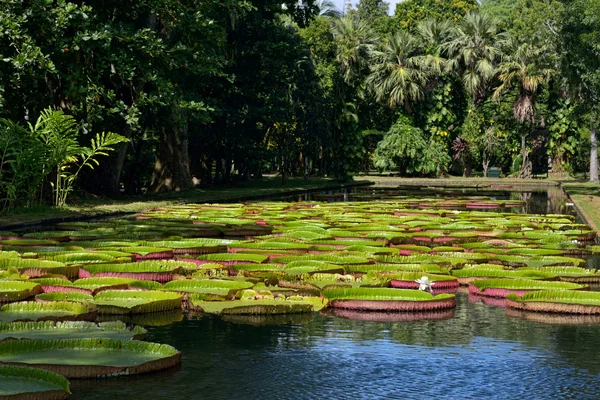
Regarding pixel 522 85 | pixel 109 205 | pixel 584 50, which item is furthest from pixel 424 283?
pixel 522 85

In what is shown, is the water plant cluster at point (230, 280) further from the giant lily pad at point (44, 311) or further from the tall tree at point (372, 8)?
the tall tree at point (372, 8)

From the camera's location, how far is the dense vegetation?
74.2 ft

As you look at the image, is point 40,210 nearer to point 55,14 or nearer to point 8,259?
point 55,14

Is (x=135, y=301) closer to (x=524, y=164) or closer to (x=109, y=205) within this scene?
(x=109, y=205)

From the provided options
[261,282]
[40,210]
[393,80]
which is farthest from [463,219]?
[393,80]

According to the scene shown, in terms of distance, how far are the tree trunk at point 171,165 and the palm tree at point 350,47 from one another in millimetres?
25160

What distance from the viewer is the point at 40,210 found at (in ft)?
68.6

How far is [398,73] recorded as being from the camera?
2363 inches

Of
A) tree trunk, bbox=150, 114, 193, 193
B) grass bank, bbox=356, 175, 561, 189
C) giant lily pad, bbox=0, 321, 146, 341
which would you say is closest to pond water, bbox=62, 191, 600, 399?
giant lily pad, bbox=0, 321, 146, 341

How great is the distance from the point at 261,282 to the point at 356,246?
3.60 meters

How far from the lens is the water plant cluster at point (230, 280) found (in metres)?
6.64

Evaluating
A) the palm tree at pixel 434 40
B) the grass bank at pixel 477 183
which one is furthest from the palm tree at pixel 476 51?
the grass bank at pixel 477 183

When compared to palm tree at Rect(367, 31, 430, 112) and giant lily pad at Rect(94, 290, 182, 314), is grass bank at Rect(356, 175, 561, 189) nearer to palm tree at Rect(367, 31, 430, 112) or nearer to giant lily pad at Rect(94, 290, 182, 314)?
palm tree at Rect(367, 31, 430, 112)

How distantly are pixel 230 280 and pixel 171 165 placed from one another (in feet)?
81.8
